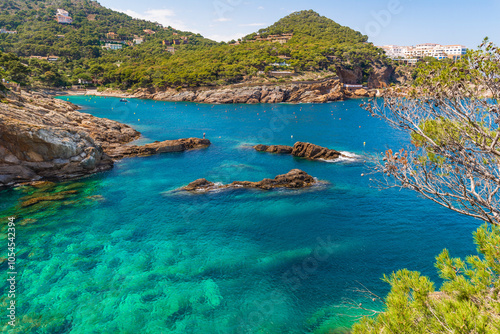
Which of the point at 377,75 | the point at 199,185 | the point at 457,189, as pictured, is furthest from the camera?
the point at 377,75

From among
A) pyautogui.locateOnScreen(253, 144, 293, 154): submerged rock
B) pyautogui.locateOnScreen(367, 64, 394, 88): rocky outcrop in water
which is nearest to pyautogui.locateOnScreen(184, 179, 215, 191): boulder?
pyautogui.locateOnScreen(253, 144, 293, 154): submerged rock

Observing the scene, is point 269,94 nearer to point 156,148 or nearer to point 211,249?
point 156,148

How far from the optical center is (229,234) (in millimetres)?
24500

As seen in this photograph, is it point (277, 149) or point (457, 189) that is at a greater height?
point (457, 189)

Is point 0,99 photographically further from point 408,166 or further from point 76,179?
point 408,166

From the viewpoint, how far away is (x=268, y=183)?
34.2 meters

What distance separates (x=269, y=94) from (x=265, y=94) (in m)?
1.76

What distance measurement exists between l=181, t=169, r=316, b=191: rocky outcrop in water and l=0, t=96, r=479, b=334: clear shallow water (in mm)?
1623

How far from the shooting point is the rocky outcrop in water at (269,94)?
118938mm

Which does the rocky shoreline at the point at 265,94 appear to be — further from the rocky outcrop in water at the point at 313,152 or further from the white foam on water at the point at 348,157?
the white foam on water at the point at 348,157

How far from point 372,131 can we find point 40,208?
65.1 metres

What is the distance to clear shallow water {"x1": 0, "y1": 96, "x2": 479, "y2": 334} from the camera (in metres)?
15.9

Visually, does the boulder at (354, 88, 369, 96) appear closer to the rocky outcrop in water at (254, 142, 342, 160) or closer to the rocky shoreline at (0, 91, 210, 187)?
the rocky outcrop in water at (254, 142, 342, 160)

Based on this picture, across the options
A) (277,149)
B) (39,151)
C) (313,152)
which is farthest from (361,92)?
(39,151)
